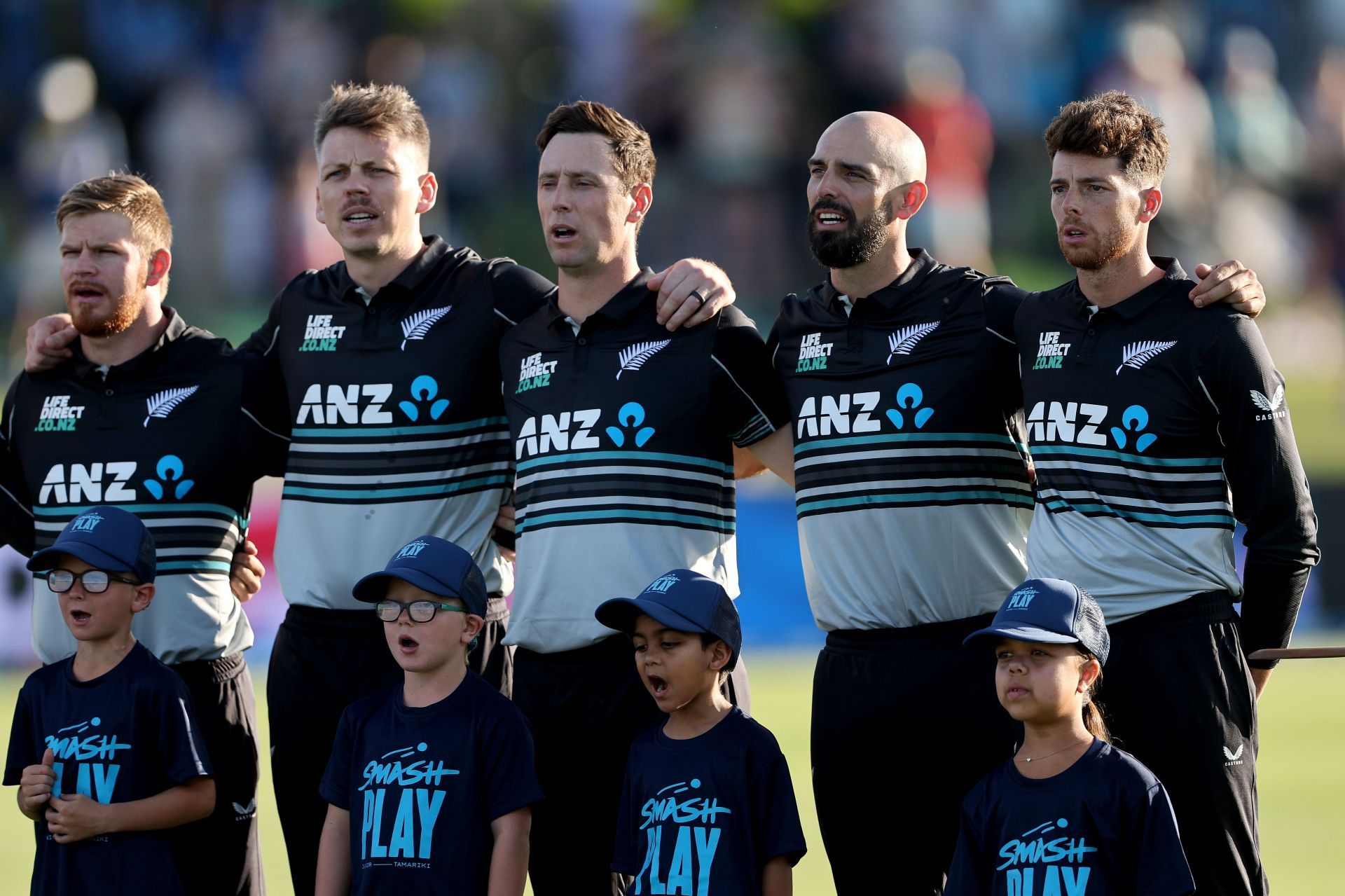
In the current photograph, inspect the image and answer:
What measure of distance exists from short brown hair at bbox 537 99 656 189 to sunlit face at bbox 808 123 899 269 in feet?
1.75

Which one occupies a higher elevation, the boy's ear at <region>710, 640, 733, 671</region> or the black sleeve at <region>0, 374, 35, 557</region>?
the black sleeve at <region>0, 374, 35, 557</region>

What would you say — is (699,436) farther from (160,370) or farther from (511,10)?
(511,10)

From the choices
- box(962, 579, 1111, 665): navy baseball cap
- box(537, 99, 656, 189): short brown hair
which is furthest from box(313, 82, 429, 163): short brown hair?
box(962, 579, 1111, 665): navy baseball cap

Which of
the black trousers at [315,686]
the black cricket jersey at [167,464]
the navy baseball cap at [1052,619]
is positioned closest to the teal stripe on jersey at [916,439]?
the navy baseball cap at [1052,619]

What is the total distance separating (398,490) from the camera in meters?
5.75

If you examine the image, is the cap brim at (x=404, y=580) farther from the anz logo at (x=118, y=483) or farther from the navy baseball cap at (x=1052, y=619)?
the navy baseball cap at (x=1052, y=619)

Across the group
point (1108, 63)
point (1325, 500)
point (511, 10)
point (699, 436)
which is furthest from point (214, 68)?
point (699, 436)

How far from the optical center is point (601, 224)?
5.67m

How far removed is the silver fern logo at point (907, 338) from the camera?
5523 millimetres

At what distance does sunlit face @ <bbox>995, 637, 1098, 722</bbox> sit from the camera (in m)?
4.73

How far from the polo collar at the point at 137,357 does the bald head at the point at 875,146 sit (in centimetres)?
216

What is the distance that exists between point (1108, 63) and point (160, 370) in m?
13.6

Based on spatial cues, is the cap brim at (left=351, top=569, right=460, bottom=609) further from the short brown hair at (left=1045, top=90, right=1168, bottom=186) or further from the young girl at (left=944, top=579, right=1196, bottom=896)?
the short brown hair at (left=1045, top=90, right=1168, bottom=186)

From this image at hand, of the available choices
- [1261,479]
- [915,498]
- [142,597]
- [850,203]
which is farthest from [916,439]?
[142,597]
